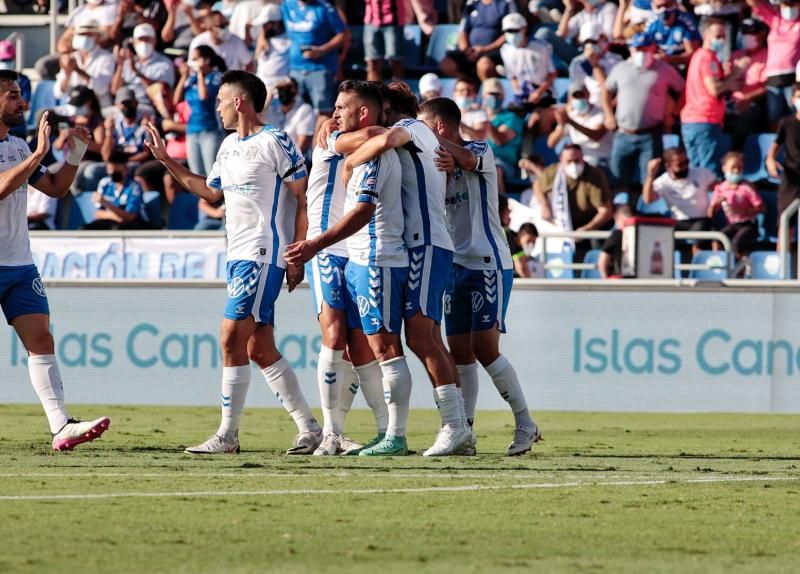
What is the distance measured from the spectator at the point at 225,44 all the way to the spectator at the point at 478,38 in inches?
104

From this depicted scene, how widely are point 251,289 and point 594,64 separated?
10.6m

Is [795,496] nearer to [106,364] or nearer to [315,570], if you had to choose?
[315,570]

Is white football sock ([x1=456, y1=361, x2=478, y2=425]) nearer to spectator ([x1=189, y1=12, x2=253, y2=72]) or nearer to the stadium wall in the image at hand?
the stadium wall

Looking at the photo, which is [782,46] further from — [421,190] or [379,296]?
[379,296]

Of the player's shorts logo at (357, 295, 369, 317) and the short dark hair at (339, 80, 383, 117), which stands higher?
the short dark hair at (339, 80, 383, 117)

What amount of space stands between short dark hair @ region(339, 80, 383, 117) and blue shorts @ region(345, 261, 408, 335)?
985 mm

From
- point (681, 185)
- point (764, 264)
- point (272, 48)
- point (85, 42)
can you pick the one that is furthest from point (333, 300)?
point (85, 42)

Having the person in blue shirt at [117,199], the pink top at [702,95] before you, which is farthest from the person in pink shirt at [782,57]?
the person in blue shirt at [117,199]

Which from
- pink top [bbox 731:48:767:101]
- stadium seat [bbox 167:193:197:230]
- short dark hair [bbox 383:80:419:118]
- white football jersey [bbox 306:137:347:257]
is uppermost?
pink top [bbox 731:48:767:101]

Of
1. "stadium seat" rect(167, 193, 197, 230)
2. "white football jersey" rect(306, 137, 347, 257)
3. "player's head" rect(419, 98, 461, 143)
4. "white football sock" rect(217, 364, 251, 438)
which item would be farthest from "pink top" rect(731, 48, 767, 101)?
"white football sock" rect(217, 364, 251, 438)

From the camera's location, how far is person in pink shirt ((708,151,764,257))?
1720 centimetres

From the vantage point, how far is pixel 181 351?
16094 mm

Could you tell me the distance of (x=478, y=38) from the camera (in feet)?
67.3

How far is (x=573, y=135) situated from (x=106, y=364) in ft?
21.1
